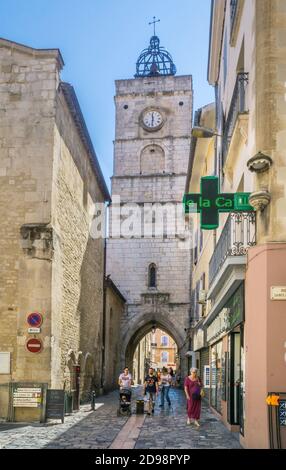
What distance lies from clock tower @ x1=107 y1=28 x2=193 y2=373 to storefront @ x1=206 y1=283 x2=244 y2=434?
797 inches

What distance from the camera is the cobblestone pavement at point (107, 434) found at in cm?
1128

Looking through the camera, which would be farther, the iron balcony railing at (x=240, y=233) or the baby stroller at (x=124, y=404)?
the baby stroller at (x=124, y=404)

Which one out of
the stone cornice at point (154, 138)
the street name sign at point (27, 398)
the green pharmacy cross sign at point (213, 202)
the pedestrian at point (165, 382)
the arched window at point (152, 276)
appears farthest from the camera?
the stone cornice at point (154, 138)

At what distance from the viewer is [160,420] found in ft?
53.9

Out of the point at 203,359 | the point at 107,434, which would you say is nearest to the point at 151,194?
the point at 203,359

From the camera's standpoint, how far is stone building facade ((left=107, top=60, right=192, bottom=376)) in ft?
127

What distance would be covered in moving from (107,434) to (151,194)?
28461 millimetres

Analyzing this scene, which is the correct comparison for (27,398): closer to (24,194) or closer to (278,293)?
(24,194)

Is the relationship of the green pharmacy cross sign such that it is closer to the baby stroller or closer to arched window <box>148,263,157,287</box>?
the baby stroller

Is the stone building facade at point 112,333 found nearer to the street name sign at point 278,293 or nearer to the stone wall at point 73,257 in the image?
the stone wall at point 73,257

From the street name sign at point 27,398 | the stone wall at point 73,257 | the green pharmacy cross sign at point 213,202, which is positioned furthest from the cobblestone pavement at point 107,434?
the green pharmacy cross sign at point 213,202

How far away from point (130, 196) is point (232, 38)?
27461 mm

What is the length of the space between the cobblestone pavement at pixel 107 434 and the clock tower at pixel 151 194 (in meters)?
20.6

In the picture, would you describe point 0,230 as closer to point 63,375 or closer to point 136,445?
A: point 63,375
